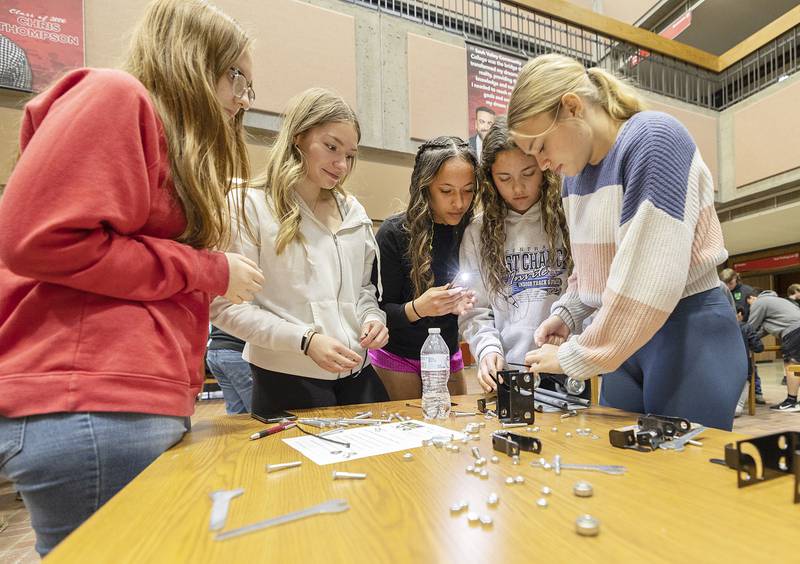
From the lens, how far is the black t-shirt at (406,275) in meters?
1.80

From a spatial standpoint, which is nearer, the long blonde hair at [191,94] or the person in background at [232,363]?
the long blonde hair at [191,94]

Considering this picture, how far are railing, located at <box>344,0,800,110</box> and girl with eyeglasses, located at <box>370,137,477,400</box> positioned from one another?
11.6 ft

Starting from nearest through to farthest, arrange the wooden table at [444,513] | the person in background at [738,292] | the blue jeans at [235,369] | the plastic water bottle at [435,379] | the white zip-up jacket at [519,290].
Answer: the wooden table at [444,513], the plastic water bottle at [435,379], the white zip-up jacket at [519,290], the blue jeans at [235,369], the person in background at [738,292]

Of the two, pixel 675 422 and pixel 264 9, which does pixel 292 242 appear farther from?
pixel 264 9

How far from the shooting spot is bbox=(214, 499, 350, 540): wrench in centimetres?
54

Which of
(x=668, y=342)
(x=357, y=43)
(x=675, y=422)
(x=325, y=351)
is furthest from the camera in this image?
(x=357, y=43)

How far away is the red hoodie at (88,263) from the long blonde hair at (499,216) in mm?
1128

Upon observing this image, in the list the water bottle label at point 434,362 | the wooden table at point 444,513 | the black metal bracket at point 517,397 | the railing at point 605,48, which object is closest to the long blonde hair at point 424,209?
the water bottle label at point 434,362

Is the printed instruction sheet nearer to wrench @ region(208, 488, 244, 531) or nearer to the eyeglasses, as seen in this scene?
wrench @ region(208, 488, 244, 531)

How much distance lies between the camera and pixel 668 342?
1.06 metres

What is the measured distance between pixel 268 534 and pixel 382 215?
14.2ft

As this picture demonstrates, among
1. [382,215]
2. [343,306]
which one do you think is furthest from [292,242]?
[382,215]

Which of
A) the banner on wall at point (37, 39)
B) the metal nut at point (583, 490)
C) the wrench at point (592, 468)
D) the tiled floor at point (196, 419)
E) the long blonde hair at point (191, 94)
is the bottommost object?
the tiled floor at point (196, 419)

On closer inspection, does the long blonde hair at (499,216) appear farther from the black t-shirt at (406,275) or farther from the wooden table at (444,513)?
the wooden table at (444,513)
